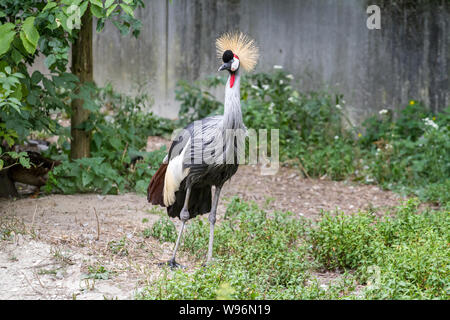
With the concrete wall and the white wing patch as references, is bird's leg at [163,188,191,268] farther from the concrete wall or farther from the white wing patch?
the concrete wall

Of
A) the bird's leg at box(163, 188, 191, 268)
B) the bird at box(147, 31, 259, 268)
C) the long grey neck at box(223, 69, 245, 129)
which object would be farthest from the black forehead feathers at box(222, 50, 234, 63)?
the bird's leg at box(163, 188, 191, 268)

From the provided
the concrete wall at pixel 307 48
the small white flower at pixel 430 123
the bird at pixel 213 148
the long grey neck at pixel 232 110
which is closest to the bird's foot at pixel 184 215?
the bird at pixel 213 148

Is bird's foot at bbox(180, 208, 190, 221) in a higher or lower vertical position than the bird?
lower

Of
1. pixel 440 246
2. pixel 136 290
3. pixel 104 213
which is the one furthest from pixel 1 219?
pixel 440 246

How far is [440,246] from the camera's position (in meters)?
4.95

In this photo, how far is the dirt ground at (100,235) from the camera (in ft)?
14.9

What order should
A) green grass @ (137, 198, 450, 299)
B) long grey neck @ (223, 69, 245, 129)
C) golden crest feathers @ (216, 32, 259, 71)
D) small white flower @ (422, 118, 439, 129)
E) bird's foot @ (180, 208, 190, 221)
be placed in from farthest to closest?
small white flower @ (422, 118, 439, 129) → bird's foot @ (180, 208, 190, 221) → golden crest feathers @ (216, 32, 259, 71) → long grey neck @ (223, 69, 245, 129) → green grass @ (137, 198, 450, 299)

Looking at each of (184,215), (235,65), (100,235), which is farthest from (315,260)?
(100,235)

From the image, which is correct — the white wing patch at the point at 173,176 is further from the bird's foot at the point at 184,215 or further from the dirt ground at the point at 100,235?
the dirt ground at the point at 100,235

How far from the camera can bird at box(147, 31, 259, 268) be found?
4.92 m

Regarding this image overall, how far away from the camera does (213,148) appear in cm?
500

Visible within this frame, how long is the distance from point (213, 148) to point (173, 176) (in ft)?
1.75
